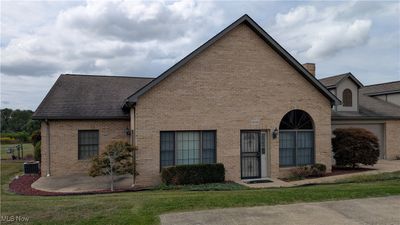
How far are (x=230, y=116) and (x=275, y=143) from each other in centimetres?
262

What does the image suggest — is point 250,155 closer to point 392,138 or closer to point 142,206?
point 142,206

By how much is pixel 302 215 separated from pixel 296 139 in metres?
9.54

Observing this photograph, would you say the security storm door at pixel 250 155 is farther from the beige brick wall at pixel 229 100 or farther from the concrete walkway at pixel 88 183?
the concrete walkway at pixel 88 183

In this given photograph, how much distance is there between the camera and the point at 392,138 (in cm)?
2322

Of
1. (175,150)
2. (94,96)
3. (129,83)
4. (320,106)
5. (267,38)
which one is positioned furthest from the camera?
(129,83)

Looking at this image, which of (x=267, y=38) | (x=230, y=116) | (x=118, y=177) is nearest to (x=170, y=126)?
(x=230, y=116)

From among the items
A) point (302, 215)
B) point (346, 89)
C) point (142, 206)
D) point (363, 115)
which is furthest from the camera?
point (346, 89)

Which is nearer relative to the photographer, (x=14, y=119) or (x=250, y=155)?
(x=250, y=155)

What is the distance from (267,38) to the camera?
1611cm

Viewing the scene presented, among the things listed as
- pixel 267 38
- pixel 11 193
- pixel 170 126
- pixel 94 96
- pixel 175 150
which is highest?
pixel 267 38

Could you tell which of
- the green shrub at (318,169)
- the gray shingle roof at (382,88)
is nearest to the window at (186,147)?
the green shrub at (318,169)

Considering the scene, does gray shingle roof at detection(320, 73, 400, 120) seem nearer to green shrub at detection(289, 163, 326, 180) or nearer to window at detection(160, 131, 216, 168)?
green shrub at detection(289, 163, 326, 180)

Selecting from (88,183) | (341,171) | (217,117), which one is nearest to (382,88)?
(341,171)

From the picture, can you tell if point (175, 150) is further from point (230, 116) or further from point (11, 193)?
point (11, 193)
